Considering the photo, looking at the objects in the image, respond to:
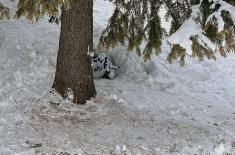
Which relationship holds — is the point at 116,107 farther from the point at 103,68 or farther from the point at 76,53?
the point at 103,68

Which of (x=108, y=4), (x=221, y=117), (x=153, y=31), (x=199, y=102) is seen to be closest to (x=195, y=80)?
(x=199, y=102)

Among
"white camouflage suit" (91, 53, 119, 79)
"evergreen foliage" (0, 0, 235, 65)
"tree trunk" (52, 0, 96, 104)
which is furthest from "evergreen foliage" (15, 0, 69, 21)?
"white camouflage suit" (91, 53, 119, 79)

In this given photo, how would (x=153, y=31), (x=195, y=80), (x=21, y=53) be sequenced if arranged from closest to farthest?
(x=153, y=31) < (x=21, y=53) < (x=195, y=80)

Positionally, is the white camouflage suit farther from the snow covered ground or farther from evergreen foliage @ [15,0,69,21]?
evergreen foliage @ [15,0,69,21]

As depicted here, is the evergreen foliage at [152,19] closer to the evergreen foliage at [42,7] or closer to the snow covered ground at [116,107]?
the evergreen foliage at [42,7]

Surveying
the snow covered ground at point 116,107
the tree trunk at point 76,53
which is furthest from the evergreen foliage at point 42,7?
the snow covered ground at point 116,107

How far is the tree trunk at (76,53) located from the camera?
7484mm

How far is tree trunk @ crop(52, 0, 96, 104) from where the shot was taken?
7.48m

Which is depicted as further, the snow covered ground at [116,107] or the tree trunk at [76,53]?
the tree trunk at [76,53]

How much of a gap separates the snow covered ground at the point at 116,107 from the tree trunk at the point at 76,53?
11.3 inches

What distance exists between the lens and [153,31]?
815 cm

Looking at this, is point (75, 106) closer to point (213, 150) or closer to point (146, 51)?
point (146, 51)

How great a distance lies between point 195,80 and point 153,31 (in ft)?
10.4

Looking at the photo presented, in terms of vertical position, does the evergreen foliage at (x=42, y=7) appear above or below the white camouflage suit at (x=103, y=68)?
above
